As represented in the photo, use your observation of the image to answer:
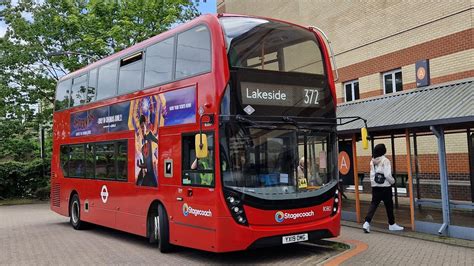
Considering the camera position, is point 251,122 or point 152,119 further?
point 152,119

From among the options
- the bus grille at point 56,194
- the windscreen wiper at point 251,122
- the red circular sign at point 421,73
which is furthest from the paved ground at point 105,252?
the red circular sign at point 421,73

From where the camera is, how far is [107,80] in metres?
11.3

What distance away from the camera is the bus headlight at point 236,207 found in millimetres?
7074

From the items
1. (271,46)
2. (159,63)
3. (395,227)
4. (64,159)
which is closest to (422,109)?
(395,227)

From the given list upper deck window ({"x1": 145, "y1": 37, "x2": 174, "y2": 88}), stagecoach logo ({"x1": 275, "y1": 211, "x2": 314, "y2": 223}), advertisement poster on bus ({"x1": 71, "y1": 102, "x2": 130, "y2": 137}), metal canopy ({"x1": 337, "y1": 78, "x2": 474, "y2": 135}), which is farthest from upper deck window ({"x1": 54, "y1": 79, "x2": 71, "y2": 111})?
stagecoach logo ({"x1": 275, "y1": 211, "x2": 314, "y2": 223})

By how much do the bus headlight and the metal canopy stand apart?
14.0 ft

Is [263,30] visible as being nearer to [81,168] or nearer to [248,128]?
[248,128]

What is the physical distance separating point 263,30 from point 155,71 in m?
2.44

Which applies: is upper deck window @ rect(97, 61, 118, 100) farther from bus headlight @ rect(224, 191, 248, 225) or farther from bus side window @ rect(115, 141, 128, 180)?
bus headlight @ rect(224, 191, 248, 225)

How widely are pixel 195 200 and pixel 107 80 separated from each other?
4934mm

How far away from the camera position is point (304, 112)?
795 cm

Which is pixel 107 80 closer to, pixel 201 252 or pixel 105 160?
pixel 105 160

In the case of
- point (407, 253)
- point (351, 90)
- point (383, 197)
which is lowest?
point (407, 253)

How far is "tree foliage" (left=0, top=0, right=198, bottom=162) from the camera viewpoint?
71.9 ft
